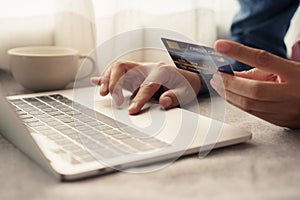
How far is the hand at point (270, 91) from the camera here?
715 millimetres

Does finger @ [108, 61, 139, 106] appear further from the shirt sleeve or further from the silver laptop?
the shirt sleeve

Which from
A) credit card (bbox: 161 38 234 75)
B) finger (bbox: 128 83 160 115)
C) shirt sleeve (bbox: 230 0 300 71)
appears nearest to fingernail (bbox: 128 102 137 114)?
finger (bbox: 128 83 160 115)

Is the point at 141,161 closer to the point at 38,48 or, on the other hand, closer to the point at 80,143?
the point at 80,143

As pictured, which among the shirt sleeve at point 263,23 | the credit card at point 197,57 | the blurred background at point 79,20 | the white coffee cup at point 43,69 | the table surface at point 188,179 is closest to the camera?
the table surface at point 188,179

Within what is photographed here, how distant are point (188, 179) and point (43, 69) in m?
0.47

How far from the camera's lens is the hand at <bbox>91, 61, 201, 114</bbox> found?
32.2 inches

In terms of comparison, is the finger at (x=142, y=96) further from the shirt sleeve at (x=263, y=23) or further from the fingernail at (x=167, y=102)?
the shirt sleeve at (x=263, y=23)

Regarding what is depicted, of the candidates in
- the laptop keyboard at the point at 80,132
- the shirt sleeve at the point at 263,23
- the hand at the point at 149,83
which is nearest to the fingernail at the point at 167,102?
the hand at the point at 149,83

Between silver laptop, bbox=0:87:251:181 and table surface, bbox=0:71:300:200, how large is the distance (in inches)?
0.5

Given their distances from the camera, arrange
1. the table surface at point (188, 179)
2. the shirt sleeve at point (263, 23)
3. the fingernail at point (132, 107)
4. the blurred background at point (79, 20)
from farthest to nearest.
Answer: the shirt sleeve at point (263, 23) → the blurred background at point (79, 20) → the fingernail at point (132, 107) → the table surface at point (188, 179)

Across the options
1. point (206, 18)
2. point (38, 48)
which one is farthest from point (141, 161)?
point (206, 18)

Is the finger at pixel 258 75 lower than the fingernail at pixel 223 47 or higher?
lower

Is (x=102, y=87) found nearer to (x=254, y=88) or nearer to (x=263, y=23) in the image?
(x=254, y=88)

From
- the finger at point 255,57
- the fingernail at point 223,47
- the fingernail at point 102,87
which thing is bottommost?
the fingernail at point 102,87
